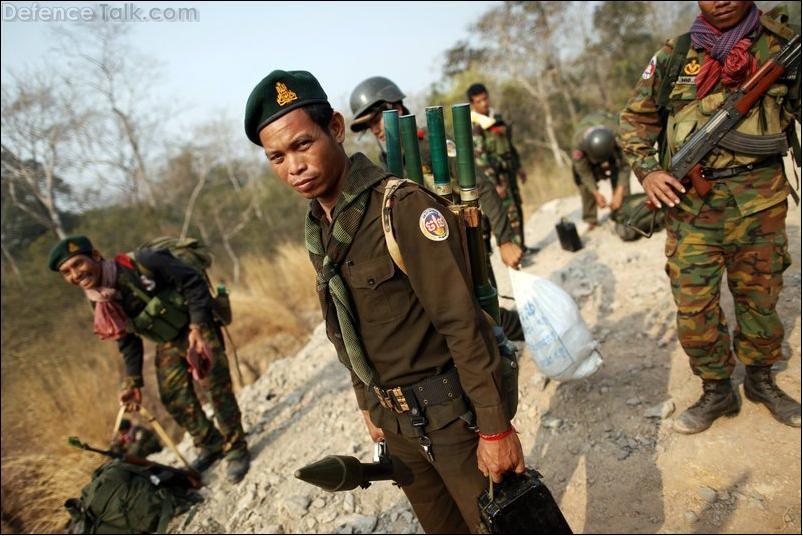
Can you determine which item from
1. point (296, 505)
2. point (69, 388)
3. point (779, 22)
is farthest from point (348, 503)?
point (69, 388)

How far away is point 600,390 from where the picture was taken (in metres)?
2.75

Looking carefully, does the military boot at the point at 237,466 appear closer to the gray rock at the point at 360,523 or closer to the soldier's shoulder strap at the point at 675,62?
the gray rock at the point at 360,523

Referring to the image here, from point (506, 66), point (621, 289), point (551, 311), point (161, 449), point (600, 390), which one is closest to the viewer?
point (551, 311)

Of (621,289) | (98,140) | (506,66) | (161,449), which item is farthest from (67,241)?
(506,66)

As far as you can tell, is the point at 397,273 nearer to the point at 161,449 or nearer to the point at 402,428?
the point at 402,428

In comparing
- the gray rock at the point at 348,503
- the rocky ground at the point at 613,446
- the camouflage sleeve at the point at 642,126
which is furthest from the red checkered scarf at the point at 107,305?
the camouflage sleeve at the point at 642,126

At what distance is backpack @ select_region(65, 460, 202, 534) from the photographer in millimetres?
2857

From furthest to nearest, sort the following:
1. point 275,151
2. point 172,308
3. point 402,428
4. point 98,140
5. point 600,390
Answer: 1. point 98,140
2. point 172,308
3. point 600,390
4. point 402,428
5. point 275,151

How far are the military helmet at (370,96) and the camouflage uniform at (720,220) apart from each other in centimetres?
139

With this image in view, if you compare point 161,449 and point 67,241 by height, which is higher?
point 67,241

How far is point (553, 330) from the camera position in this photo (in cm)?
240

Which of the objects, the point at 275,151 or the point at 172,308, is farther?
the point at 172,308

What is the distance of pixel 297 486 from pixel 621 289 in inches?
114

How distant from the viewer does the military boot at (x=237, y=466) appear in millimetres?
3307
